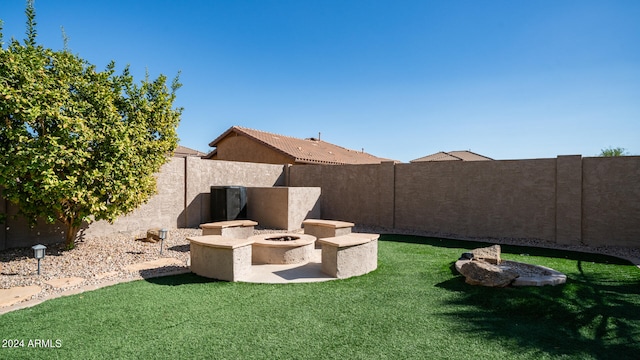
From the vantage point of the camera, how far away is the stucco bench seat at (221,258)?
5828mm

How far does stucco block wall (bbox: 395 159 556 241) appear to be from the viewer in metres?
10.3

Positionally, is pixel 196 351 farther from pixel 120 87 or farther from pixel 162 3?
pixel 162 3

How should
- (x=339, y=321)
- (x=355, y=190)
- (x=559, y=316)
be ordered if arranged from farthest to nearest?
(x=355, y=190)
(x=559, y=316)
(x=339, y=321)

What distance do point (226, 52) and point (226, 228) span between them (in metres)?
9.23

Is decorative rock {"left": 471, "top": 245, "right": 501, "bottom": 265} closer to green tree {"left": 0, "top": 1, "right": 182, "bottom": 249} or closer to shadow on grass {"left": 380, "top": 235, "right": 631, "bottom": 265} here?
shadow on grass {"left": 380, "top": 235, "right": 631, "bottom": 265}

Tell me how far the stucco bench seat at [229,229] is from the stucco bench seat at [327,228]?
6.12 ft

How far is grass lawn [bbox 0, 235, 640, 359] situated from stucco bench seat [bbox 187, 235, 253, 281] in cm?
22

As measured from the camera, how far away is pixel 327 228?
9.30 m

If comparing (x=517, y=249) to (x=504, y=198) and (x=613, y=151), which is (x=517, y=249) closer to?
(x=504, y=198)

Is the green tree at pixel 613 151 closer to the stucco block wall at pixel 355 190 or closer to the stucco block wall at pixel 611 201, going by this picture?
the stucco block wall at pixel 611 201

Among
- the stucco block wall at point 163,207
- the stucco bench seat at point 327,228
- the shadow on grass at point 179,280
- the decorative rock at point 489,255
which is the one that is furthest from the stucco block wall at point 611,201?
the stucco block wall at point 163,207

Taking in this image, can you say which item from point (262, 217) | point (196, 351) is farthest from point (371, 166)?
point (196, 351)

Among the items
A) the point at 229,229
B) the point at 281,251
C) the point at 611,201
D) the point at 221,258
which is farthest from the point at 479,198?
the point at 221,258

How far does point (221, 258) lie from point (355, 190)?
893 cm
